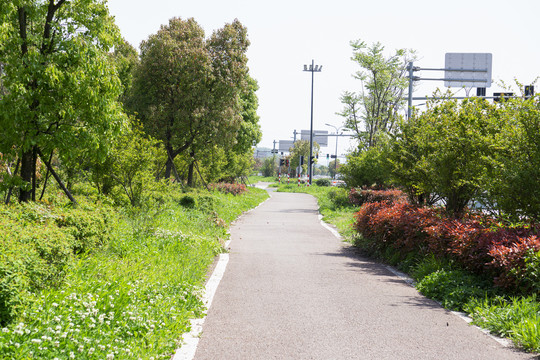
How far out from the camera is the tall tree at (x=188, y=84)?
66.8 ft

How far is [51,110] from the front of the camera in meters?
8.60

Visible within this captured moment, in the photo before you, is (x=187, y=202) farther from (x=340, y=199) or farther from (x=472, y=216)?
(x=472, y=216)

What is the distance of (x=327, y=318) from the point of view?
19.6 feet

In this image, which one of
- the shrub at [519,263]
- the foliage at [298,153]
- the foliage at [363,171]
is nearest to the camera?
the shrub at [519,263]

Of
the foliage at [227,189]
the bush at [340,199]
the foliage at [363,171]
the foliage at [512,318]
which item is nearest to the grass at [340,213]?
the bush at [340,199]

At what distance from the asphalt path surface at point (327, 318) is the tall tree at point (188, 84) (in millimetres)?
11825

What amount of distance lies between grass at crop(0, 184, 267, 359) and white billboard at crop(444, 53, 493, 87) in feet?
59.7

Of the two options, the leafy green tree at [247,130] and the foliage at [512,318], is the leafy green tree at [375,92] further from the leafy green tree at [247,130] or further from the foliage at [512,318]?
the foliage at [512,318]

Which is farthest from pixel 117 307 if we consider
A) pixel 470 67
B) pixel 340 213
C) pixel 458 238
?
pixel 470 67

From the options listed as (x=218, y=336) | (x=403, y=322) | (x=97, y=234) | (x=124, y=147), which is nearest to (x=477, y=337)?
(x=403, y=322)

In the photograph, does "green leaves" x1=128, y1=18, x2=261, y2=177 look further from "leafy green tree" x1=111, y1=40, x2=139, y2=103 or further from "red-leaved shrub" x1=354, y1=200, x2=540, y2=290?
"red-leaved shrub" x1=354, y1=200, x2=540, y2=290

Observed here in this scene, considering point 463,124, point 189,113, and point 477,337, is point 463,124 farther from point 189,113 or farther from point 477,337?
point 189,113

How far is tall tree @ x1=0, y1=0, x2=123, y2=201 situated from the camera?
8367 mm

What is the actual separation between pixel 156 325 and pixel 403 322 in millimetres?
2825
